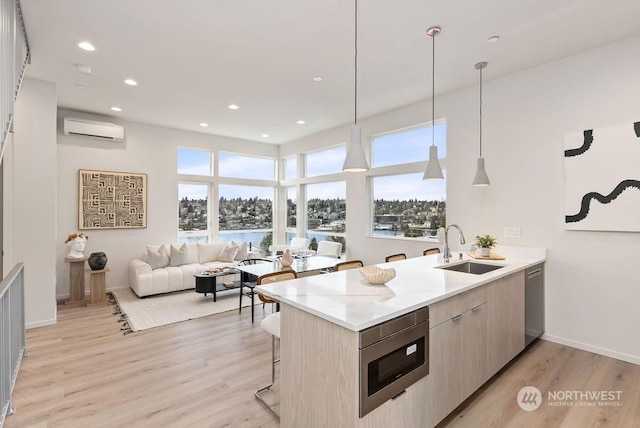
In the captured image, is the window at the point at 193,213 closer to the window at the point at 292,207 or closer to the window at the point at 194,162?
the window at the point at 194,162

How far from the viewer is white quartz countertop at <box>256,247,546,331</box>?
1671 millimetres

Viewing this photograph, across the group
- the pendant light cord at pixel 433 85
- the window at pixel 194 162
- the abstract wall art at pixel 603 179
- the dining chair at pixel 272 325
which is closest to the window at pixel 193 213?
the window at pixel 194 162

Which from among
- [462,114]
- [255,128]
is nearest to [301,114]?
[255,128]

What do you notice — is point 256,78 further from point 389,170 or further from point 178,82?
point 389,170

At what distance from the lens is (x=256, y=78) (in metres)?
3.93

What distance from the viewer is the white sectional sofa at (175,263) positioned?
17.1ft

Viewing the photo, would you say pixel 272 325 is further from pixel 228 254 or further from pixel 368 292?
pixel 228 254

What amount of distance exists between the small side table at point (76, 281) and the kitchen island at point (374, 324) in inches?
167

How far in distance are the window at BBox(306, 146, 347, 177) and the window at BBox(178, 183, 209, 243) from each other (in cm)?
228

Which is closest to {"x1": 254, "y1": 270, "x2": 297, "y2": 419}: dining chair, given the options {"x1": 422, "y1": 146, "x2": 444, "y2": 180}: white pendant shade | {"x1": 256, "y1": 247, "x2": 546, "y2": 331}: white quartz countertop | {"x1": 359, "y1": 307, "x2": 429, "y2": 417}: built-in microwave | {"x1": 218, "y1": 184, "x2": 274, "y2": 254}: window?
{"x1": 256, "y1": 247, "x2": 546, "y2": 331}: white quartz countertop

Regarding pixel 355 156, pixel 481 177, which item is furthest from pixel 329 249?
pixel 355 156

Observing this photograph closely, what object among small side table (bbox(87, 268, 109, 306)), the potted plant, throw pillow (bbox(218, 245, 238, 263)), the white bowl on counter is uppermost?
the potted plant

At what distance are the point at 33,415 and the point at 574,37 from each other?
538 cm

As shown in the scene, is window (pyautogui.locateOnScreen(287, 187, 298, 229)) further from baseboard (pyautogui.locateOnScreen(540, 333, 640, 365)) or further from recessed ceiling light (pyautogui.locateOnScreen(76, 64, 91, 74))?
baseboard (pyautogui.locateOnScreen(540, 333, 640, 365))
